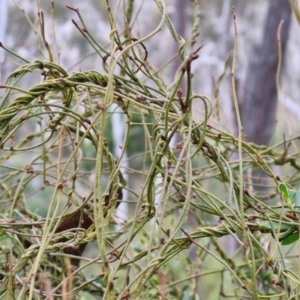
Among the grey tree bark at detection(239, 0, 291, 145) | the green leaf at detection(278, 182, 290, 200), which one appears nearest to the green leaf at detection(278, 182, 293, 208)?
the green leaf at detection(278, 182, 290, 200)

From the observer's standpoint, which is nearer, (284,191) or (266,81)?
(284,191)

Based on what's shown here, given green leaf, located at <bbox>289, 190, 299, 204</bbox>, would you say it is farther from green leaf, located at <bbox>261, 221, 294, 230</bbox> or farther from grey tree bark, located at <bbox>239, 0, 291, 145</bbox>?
grey tree bark, located at <bbox>239, 0, 291, 145</bbox>

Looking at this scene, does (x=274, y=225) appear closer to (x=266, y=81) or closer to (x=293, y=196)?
(x=293, y=196)

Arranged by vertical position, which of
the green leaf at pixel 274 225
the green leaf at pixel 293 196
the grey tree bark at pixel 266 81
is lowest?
the green leaf at pixel 274 225

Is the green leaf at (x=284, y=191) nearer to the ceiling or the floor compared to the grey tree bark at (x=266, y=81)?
nearer to the floor

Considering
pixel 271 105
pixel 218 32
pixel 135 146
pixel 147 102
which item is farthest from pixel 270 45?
pixel 218 32

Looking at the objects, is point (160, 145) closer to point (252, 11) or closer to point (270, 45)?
point (270, 45)

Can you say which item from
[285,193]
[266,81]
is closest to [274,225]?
[285,193]

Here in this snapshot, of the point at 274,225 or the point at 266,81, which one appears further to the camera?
the point at 266,81

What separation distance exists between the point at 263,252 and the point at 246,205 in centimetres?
8

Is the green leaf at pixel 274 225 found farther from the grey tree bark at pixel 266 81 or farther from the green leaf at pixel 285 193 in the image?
the grey tree bark at pixel 266 81

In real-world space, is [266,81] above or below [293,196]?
above

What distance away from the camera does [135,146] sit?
223 inches

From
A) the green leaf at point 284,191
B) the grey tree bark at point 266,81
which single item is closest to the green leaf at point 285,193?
the green leaf at point 284,191
